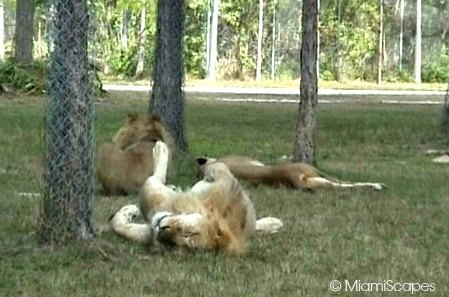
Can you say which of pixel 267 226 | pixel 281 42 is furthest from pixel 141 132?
pixel 281 42

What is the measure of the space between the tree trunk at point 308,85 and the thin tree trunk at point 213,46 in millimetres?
38001

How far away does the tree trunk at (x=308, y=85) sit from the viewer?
39.8ft

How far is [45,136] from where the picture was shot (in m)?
7.12

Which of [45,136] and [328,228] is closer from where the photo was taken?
[45,136]

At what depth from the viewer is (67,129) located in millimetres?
7027

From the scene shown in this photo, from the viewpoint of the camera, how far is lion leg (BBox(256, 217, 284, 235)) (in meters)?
8.00

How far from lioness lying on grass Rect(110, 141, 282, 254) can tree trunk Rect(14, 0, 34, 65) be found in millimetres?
24142

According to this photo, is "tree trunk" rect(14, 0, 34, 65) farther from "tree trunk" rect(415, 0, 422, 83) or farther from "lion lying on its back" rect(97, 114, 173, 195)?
"tree trunk" rect(415, 0, 422, 83)

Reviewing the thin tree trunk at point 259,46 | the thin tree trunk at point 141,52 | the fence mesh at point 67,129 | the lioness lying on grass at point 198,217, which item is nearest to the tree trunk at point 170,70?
the lioness lying on grass at point 198,217

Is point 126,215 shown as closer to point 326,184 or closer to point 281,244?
point 281,244

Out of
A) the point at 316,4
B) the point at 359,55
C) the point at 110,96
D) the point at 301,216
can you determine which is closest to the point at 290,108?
the point at 110,96

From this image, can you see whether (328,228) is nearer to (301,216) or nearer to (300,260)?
(301,216)

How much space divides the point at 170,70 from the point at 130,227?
6903mm

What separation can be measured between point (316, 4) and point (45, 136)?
580 centimetres
